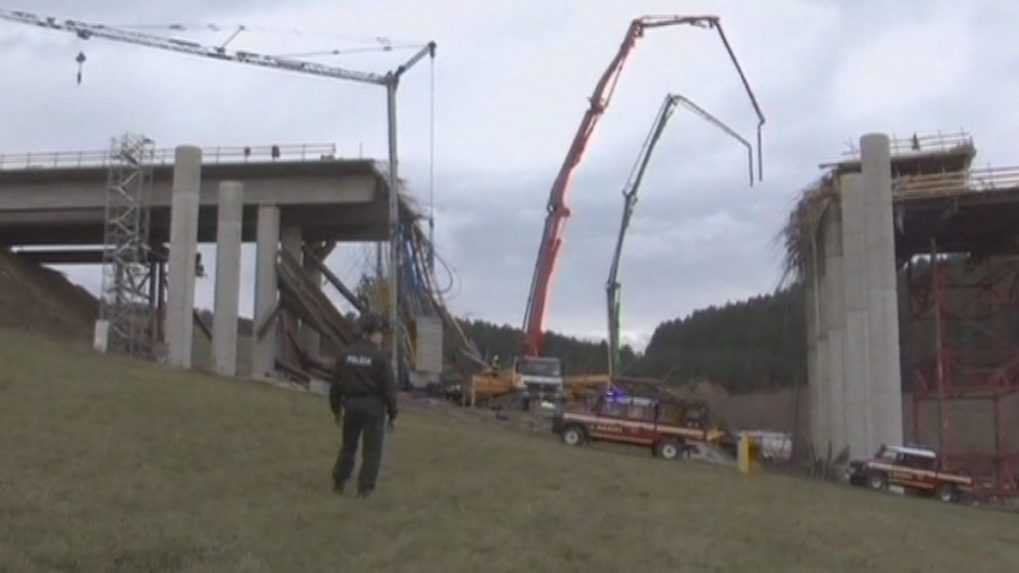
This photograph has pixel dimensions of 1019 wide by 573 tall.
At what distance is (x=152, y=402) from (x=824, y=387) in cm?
3370

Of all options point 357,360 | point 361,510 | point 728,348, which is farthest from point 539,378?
point 728,348

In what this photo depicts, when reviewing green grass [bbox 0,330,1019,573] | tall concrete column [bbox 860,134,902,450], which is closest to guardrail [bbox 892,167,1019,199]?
→ tall concrete column [bbox 860,134,902,450]

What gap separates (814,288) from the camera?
168 feet

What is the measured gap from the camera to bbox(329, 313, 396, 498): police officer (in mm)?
12953

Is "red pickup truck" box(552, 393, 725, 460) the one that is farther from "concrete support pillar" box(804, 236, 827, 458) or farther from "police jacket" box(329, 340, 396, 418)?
"police jacket" box(329, 340, 396, 418)

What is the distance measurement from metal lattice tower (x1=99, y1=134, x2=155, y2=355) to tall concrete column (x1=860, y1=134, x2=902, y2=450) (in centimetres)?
2890

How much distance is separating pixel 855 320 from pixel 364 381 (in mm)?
35507

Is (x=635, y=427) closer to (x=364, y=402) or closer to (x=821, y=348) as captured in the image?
(x=821, y=348)

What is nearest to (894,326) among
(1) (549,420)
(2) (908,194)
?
(2) (908,194)

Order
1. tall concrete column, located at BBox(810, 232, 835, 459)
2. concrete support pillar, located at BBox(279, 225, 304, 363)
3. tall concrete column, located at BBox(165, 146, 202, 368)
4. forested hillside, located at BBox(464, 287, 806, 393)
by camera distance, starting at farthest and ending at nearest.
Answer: forested hillside, located at BBox(464, 287, 806, 393), concrete support pillar, located at BBox(279, 225, 304, 363), tall concrete column, located at BBox(165, 146, 202, 368), tall concrete column, located at BBox(810, 232, 835, 459)

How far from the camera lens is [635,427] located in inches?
1467

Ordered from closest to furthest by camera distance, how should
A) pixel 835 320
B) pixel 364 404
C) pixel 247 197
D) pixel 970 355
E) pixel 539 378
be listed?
pixel 364 404 → pixel 835 320 → pixel 539 378 → pixel 970 355 → pixel 247 197

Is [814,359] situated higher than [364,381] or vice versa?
[814,359]

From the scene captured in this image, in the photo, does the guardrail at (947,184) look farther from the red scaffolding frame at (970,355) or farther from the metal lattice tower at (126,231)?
the metal lattice tower at (126,231)
